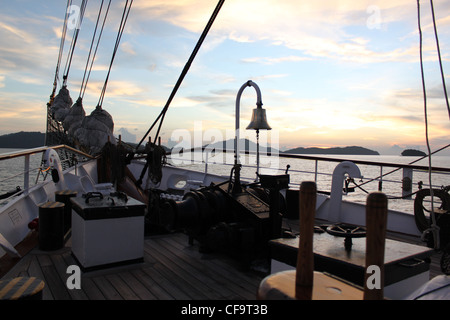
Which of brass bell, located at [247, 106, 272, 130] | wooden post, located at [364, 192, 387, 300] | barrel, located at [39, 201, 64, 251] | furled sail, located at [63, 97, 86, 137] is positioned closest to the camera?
wooden post, located at [364, 192, 387, 300]

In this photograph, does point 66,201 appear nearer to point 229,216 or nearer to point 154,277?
point 154,277

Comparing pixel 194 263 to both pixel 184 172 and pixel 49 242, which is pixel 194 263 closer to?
pixel 49 242

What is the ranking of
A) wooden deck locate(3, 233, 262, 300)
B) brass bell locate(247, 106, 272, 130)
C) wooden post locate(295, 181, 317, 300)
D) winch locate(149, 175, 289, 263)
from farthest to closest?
brass bell locate(247, 106, 272, 130) → winch locate(149, 175, 289, 263) → wooden deck locate(3, 233, 262, 300) → wooden post locate(295, 181, 317, 300)

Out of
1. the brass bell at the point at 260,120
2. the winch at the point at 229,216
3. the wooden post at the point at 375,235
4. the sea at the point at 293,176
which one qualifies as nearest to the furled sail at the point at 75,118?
the sea at the point at 293,176

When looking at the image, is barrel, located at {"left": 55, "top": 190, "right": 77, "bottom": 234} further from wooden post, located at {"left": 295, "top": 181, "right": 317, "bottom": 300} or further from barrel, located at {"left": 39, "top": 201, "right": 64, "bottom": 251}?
wooden post, located at {"left": 295, "top": 181, "right": 317, "bottom": 300}

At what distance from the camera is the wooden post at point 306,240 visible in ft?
3.38

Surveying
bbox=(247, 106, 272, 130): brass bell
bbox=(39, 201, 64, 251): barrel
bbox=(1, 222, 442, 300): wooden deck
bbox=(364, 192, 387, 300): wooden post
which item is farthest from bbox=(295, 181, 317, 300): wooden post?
bbox=(39, 201, 64, 251): barrel

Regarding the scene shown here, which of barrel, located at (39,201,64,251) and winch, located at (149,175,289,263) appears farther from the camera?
barrel, located at (39,201,64,251)

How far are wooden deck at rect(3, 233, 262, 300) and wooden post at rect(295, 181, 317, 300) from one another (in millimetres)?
1869

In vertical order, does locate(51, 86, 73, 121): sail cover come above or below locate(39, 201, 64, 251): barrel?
above

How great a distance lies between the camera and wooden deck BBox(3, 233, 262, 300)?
277 centimetres

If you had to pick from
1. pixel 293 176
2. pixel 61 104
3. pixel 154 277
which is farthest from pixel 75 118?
pixel 293 176
